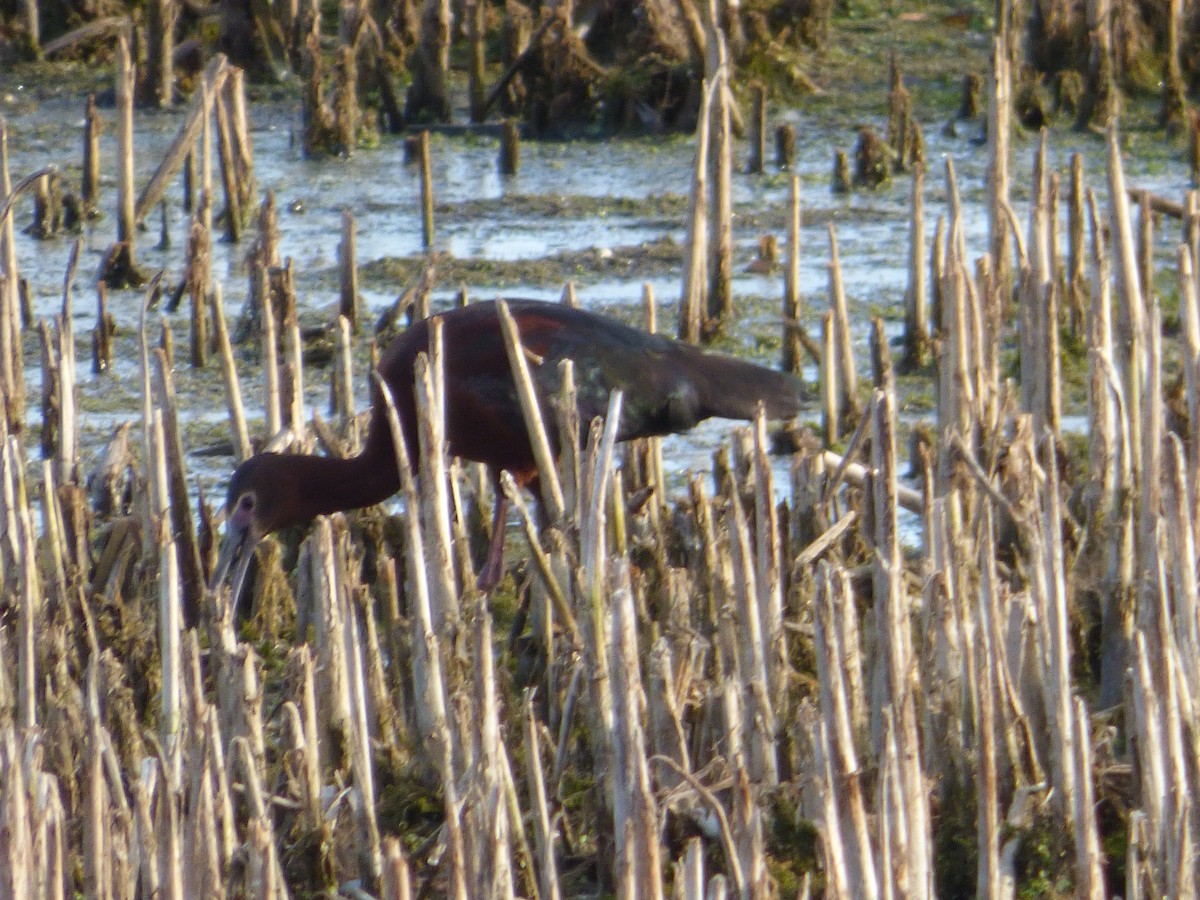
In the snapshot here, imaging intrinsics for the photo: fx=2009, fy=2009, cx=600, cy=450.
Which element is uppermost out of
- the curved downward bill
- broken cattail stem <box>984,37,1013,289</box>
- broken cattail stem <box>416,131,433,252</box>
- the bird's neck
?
broken cattail stem <box>984,37,1013,289</box>

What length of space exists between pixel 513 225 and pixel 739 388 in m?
3.49

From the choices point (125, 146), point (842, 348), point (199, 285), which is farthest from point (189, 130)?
point (842, 348)

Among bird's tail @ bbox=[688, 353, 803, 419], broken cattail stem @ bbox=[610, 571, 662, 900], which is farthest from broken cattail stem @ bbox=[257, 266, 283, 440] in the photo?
broken cattail stem @ bbox=[610, 571, 662, 900]

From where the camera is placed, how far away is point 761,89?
9.55 meters

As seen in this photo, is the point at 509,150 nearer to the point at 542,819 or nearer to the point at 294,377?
the point at 294,377

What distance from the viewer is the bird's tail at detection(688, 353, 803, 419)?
5160mm

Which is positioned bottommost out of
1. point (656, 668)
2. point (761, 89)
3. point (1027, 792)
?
point (1027, 792)

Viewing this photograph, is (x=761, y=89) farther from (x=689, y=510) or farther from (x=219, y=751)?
(x=219, y=751)

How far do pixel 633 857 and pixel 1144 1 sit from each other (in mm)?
8487

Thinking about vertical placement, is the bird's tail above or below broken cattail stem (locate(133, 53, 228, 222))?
below

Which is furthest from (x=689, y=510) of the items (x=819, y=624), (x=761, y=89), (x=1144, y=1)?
(x=1144, y=1)

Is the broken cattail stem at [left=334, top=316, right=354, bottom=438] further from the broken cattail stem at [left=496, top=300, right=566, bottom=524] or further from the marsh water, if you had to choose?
the broken cattail stem at [left=496, top=300, right=566, bottom=524]

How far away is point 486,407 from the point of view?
4867mm

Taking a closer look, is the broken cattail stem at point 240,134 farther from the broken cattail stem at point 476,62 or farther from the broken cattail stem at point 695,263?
the broken cattail stem at point 695,263
